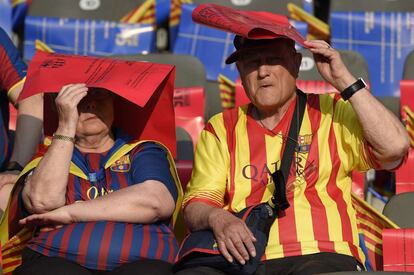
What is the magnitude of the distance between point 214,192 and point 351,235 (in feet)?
1.64

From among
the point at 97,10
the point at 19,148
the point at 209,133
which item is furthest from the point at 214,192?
the point at 97,10

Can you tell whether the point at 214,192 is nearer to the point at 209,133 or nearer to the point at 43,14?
the point at 209,133

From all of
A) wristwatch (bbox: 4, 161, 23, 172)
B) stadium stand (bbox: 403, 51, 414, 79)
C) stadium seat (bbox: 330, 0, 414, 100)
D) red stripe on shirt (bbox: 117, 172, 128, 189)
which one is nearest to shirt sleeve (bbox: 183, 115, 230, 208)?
red stripe on shirt (bbox: 117, 172, 128, 189)

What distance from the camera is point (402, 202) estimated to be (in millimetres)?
3799

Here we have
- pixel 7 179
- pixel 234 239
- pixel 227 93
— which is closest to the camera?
pixel 234 239

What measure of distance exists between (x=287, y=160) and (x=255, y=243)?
15.0 inches

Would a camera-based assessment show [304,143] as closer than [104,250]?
No

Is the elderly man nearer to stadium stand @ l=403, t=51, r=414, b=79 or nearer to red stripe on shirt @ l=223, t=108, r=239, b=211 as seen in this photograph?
red stripe on shirt @ l=223, t=108, r=239, b=211

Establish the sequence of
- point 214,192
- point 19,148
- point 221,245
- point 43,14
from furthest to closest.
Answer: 1. point 43,14
2. point 19,148
3. point 214,192
4. point 221,245

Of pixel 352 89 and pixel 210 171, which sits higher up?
pixel 352 89

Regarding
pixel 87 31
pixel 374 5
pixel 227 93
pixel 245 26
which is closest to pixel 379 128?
pixel 245 26

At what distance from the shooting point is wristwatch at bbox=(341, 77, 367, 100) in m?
3.46

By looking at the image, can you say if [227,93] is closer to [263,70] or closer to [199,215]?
[263,70]

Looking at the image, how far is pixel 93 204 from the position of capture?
139 inches
